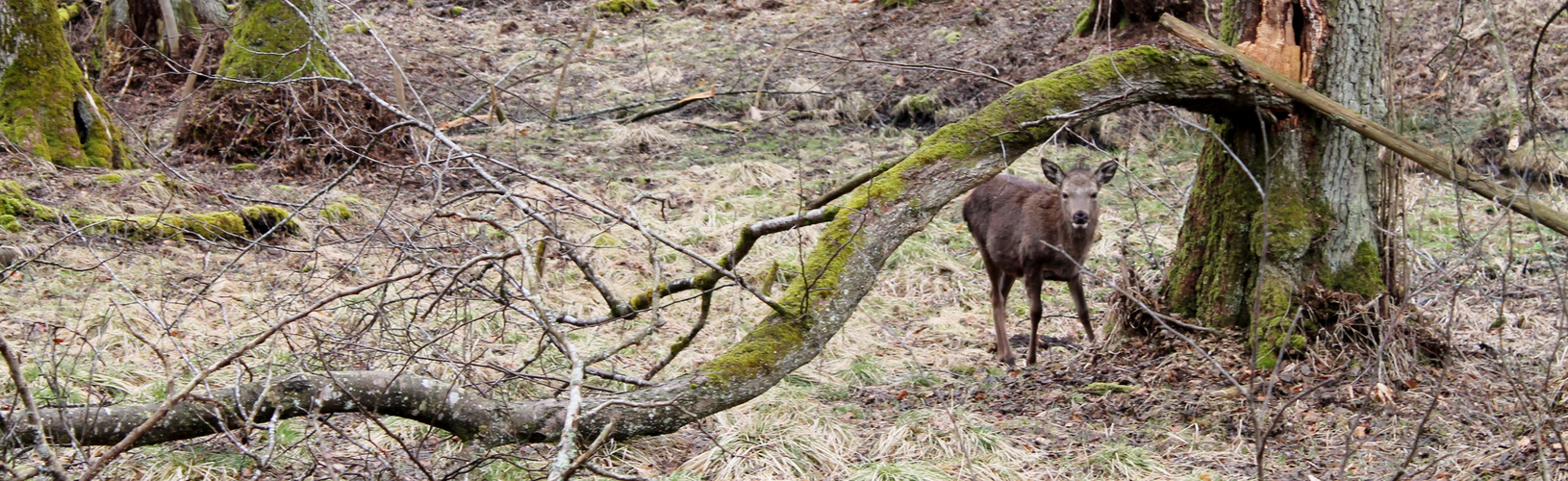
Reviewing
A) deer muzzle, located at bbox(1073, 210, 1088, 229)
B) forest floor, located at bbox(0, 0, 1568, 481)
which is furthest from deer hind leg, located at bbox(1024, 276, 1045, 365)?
deer muzzle, located at bbox(1073, 210, 1088, 229)

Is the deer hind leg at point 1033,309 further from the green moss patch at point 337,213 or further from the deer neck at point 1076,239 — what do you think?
the green moss patch at point 337,213

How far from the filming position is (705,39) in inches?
651

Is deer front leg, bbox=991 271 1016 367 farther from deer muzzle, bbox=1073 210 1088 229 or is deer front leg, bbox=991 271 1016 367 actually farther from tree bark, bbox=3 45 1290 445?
tree bark, bbox=3 45 1290 445

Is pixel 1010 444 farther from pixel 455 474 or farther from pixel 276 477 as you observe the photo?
pixel 276 477

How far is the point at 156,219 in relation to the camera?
787 centimetres

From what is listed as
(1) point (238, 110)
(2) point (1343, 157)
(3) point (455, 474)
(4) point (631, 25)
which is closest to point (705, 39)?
(4) point (631, 25)

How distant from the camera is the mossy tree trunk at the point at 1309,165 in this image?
19.6 feet

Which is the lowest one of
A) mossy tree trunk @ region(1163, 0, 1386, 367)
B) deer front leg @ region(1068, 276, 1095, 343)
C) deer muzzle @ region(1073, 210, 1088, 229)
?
deer front leg @ region(1068, 276, 1095, 343)

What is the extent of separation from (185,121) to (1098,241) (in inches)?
350

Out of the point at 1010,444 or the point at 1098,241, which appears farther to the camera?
the point at 1098,241

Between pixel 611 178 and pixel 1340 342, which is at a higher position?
pixel 1340 342

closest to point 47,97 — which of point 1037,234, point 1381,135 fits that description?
point 1037,234

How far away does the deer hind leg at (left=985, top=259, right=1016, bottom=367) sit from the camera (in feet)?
25.1

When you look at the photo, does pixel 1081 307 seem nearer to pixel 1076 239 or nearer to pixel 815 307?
pixel 1076 239
